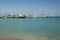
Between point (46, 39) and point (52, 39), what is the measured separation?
9.5 inches

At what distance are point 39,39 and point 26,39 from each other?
55 cm

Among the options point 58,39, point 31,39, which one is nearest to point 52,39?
point 58,39

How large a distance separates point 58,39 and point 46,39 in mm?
477

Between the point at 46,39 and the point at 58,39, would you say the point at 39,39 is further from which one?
the point at 58,39

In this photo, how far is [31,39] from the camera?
641cm

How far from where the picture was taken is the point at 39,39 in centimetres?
650

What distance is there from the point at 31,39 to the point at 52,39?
848 millimetres

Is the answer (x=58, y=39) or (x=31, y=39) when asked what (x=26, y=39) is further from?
(x=58, y=39)

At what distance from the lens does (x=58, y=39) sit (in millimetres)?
6426

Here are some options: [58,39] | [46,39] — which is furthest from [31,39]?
[58,39]

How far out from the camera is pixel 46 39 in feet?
21.3

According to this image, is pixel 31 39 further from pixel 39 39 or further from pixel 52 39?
pixel 52 39

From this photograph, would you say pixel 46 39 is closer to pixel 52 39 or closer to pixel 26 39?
pixel 52 39

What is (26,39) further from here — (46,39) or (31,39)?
(46,39)
